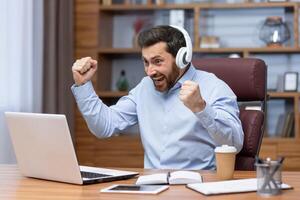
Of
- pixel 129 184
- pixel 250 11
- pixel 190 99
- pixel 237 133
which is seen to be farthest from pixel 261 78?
pixel 250 11

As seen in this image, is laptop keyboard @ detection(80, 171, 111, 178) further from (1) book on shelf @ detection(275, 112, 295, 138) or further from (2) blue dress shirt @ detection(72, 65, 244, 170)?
(1) book on shelf @ detection(275, 112, 295, 138)

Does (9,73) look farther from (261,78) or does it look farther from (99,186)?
(99,186)

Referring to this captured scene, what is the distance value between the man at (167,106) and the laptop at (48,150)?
1.34ft

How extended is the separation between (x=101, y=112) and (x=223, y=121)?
0.54 metres

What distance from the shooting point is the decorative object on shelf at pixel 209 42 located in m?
4.14

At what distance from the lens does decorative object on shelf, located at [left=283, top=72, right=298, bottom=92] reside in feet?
13.2

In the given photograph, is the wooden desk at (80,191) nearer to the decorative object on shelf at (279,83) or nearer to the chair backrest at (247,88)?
the chair backrest at (247,88)

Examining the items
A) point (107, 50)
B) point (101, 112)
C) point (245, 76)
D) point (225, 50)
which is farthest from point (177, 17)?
point (101, 112)

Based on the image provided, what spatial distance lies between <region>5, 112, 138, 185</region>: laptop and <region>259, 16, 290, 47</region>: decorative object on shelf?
252cm

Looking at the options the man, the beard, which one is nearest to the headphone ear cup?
the man

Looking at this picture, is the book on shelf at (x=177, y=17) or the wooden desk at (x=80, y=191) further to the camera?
the book on shelf at (x=177, y=17)

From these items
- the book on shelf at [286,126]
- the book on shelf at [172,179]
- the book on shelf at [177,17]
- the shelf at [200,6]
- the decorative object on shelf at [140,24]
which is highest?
the shelf at [200,6]

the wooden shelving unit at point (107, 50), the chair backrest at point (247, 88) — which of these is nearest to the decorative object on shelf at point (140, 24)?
the wooden shelving unit at point (107, 50)

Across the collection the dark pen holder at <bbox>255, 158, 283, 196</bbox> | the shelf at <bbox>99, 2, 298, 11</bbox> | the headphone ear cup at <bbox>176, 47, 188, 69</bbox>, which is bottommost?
the dark pen holder at <bbox>255, 158, 283, 196</bbox>
